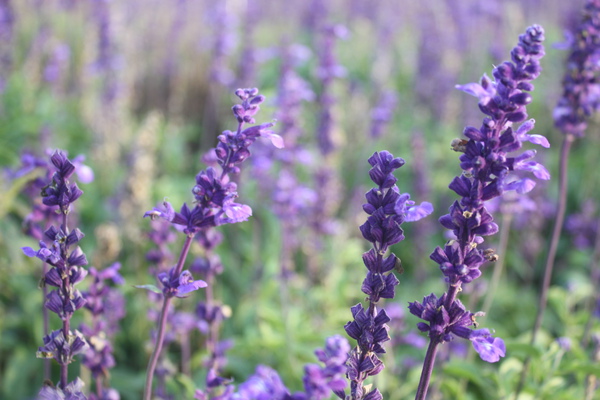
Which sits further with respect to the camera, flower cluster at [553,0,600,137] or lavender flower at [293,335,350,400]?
flower cluster at [553,0,600,137]

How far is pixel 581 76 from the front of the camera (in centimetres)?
305

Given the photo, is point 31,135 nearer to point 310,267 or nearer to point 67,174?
point 310,267

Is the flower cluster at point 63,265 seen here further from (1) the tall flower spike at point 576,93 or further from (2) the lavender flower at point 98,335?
(1) the tall flower spike at point 576,93

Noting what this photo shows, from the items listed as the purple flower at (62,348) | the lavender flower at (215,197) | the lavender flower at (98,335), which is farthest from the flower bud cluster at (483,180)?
the lavender flower at (98,335)

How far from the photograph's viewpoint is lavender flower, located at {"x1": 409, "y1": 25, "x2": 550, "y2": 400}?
66.9 inches

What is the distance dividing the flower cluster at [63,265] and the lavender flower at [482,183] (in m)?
1.07

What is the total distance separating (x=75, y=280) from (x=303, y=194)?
10.6 ft

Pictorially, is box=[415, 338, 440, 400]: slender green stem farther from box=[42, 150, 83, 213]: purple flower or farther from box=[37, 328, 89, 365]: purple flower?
box=[42, 150, 83, 213]: purple flower

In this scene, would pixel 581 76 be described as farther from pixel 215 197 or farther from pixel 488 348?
pixel 215 197

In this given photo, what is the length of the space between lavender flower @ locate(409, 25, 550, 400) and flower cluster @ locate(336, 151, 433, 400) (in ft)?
0.41

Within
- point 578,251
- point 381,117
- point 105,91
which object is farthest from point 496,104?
point 105,91

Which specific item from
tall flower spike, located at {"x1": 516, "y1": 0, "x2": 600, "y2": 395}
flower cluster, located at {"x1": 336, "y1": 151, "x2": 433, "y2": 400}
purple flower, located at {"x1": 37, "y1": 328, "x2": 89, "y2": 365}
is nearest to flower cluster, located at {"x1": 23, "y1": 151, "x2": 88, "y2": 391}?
purple flower, located at {"x1": 37, "y1": 328, "x2": 89, "y2": 365}

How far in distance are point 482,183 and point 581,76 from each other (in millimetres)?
1755

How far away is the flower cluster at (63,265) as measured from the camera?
174 cm
